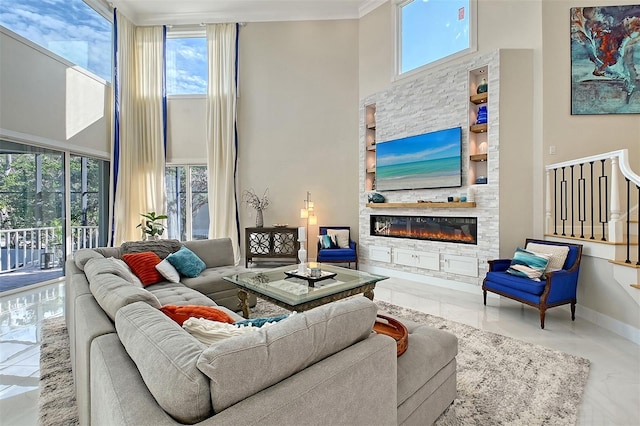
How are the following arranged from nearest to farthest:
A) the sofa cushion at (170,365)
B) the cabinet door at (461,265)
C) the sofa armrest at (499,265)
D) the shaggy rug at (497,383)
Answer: the sofa cushion at (170,365), the shaggy rug at (497,383), the sofa armrest at (499,265), the cabinet door at (461,265)

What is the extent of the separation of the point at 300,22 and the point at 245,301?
597cm

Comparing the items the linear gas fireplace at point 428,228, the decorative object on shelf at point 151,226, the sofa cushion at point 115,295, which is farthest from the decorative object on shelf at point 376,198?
the sofa cushion at point 115,295

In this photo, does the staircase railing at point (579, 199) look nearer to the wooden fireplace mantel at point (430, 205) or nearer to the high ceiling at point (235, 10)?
the wooden fireplace mantel at point (430, 205)

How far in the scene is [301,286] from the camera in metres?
3.03

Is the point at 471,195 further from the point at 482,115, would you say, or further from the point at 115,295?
the point at 115,295

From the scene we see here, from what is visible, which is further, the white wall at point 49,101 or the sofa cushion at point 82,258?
the white wall at point 49,101

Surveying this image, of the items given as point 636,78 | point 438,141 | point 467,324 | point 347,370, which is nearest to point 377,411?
point 347,370

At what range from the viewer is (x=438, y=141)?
4.95m

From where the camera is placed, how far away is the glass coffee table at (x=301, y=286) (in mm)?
2670

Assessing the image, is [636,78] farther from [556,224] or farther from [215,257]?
[215,257]

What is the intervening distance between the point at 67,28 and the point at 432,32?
20.0 feet

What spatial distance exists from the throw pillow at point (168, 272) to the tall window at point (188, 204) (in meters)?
3.53

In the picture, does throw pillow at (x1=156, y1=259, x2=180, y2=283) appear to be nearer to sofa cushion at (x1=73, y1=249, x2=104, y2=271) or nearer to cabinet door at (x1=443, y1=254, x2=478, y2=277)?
sofa cushion at (x1=73, y1=249, x2=104, y2=271)

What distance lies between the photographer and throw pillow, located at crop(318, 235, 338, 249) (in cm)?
593
